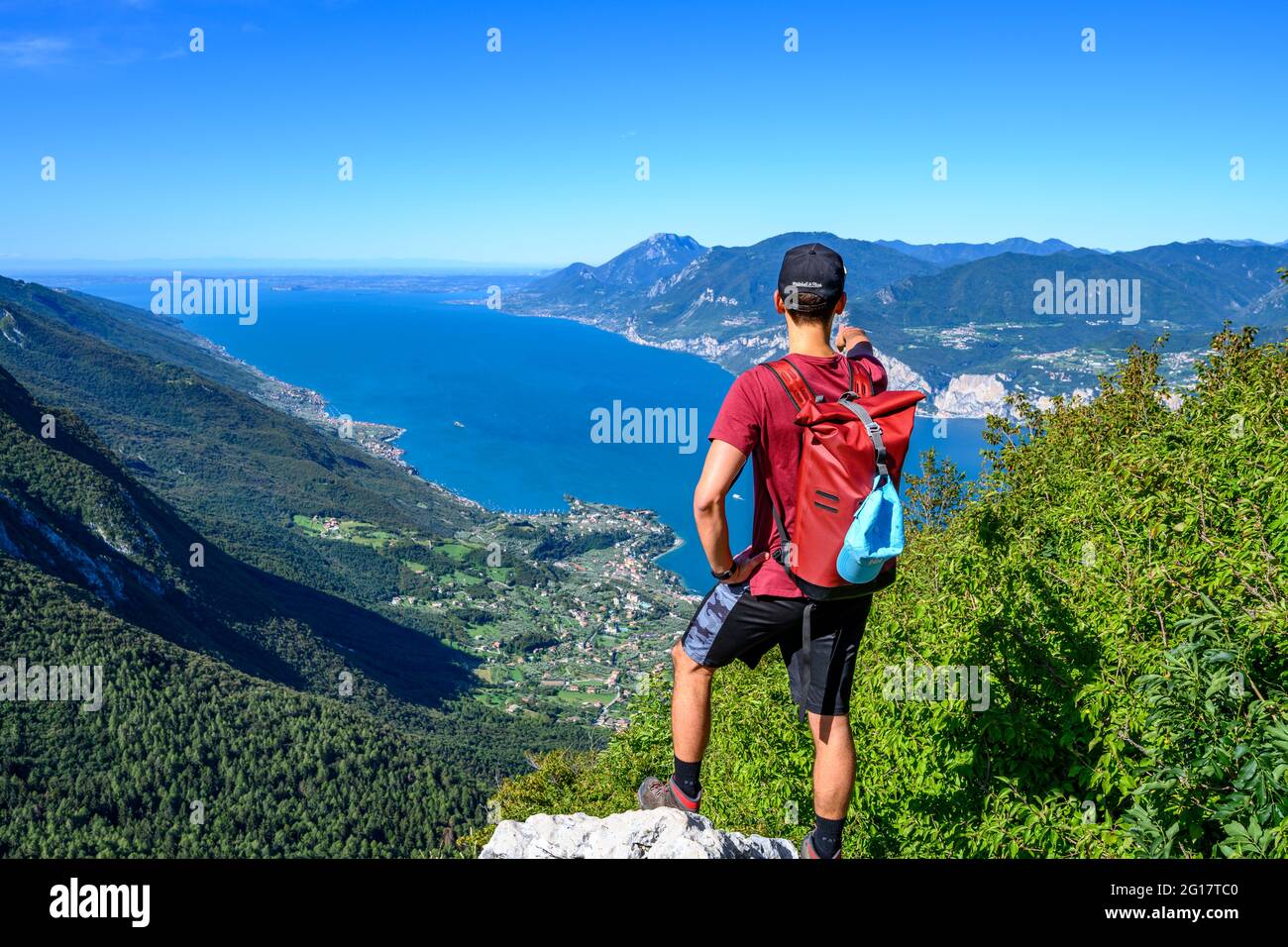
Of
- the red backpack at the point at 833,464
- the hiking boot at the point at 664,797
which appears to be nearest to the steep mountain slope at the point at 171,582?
the hiking boot at the point at 664,797

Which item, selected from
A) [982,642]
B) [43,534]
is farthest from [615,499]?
[982,642]

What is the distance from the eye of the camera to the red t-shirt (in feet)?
11.7

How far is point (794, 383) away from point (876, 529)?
775mm

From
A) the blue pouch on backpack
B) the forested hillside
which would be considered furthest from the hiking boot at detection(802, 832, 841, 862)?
the blue pouch on backpack

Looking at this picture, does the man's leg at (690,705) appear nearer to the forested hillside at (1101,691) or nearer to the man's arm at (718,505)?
the man's arm at (718,505)

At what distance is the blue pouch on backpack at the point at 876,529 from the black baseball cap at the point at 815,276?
938 millimetres

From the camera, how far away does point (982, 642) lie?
6258mm

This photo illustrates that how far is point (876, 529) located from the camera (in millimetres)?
3496

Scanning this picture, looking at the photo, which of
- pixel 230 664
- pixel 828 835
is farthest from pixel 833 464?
pixel 230 664

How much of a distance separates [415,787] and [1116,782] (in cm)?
6041

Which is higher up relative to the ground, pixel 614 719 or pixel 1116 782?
pixel 1116 782

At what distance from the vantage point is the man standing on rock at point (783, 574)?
361cm

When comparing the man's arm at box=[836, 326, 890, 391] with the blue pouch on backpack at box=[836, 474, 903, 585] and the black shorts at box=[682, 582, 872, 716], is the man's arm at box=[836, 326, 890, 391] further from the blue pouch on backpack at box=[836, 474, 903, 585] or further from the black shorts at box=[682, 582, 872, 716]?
the black shorts at box=[682, 582, 872, 716]
